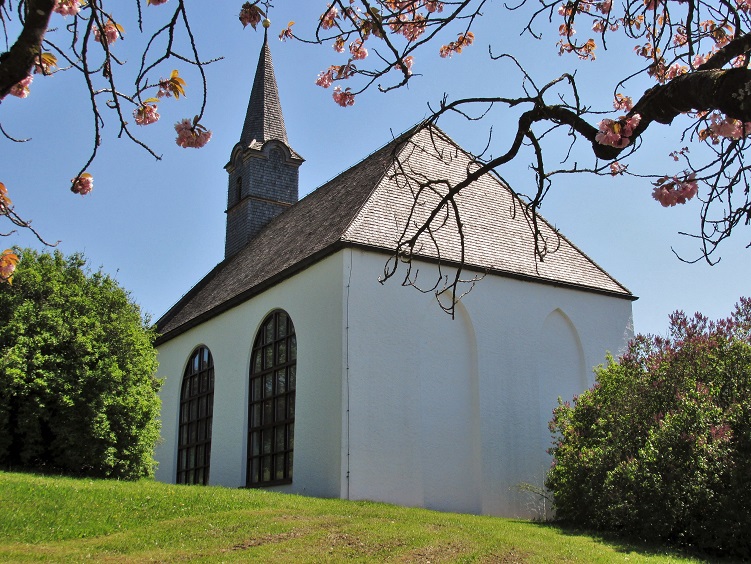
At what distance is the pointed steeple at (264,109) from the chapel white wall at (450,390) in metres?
15.7

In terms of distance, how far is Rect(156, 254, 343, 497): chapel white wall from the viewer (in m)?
17.5

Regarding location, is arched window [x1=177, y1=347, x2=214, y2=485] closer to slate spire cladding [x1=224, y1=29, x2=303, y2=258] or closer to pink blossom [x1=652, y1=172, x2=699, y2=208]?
slate spire cladding [x1=224, y1=29, x2=303, y2=258]

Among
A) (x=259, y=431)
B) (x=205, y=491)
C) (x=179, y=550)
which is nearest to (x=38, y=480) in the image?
(x=205, y=491)

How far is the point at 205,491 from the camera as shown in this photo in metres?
15.7

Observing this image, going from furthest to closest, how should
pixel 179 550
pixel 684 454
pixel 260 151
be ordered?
pixel 260 151
pixel 684 454
pixel 179 550

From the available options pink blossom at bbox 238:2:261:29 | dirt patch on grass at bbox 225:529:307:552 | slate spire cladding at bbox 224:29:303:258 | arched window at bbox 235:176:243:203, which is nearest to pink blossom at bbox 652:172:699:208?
pink blossom at bbox 238:2:261:29

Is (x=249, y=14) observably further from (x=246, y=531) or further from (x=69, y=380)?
(x=69, y=380)

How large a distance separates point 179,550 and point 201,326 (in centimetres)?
1318

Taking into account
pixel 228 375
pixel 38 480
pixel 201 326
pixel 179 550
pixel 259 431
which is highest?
pixel 201 326

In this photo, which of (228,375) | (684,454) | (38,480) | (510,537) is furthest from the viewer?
(228,375)

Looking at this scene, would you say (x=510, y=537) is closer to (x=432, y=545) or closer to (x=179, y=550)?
(x=432, y=545)

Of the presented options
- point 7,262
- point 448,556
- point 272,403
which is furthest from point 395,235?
point 7,262

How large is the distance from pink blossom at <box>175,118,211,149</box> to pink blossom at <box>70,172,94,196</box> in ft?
2.29

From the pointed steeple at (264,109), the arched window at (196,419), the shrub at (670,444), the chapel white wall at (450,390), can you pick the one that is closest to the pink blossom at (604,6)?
the shrub at (670,444)
